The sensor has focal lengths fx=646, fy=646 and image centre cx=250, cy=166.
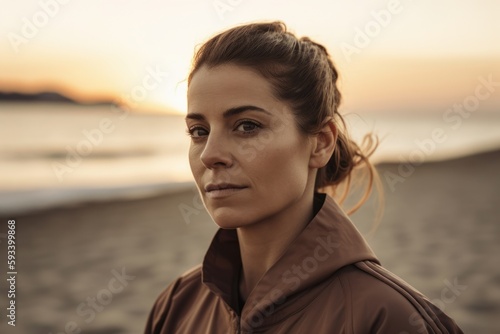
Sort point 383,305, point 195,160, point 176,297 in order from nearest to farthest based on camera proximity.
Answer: point 383,305 < point 195,160 < point 176,297

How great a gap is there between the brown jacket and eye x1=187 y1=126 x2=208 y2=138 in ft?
1.52

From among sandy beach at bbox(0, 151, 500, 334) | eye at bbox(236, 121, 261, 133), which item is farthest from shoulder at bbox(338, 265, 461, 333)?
sandy beach at bbox(0, 151, 500, 334)

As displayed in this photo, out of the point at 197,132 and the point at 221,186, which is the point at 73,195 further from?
the point at 221,186

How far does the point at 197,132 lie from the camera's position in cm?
218

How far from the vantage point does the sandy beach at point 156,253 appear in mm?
6089

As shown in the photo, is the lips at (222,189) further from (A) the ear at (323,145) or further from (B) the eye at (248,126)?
(A) the ear at (323,145)

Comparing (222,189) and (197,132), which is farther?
(197,132)

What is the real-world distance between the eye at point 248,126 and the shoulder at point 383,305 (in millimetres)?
532

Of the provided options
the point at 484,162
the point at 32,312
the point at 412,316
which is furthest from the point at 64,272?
the point at 484,162

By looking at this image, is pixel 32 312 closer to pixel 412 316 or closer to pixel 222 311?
pixel 222 311

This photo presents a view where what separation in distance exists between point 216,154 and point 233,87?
221mm

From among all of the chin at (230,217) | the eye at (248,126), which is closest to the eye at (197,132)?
the eye at (248,126)

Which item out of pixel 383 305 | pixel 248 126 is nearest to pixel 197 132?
pixel 248 126

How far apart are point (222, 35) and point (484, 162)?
19.9m
